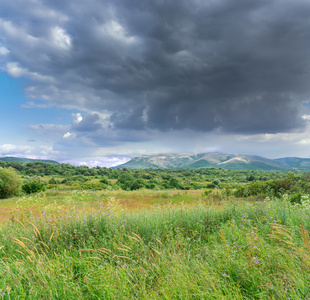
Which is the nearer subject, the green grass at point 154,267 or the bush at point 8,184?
the green grass at point 154,267

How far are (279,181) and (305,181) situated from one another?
2459 millimetres

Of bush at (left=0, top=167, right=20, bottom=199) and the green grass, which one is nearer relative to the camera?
the green grass

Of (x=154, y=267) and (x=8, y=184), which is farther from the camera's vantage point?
(x=8, y=184)

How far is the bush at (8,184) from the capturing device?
46344 millimetres

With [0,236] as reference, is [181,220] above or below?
above

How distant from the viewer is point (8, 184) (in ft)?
153

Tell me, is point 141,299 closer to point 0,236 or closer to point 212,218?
point 212,218

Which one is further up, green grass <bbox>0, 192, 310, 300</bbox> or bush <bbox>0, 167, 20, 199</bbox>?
green grass <bbox>0, 192, 310, 300</bbox>

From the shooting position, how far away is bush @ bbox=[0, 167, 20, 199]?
152 ft

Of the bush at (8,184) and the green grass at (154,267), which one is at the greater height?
the green grass at (154,267)

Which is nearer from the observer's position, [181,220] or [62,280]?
[62,280]

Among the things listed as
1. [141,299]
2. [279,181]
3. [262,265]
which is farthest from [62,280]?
[279,181]

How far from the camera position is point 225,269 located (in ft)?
13.4

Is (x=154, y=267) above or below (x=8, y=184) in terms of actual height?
above
